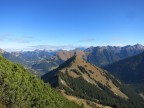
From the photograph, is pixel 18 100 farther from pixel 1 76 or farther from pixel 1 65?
pixel 1 65

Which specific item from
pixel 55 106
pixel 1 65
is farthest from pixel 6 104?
pixel 55 106

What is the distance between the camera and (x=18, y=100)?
459ft

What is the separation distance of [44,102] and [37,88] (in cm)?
1232

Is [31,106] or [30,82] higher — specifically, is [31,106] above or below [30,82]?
below

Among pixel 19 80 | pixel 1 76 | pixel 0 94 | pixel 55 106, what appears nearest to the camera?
pixel 0 94

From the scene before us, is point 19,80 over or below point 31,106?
over

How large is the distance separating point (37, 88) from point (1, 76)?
35.6 metres

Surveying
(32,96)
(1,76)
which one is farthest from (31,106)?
(1,76)

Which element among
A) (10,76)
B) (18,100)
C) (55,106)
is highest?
(10,76)

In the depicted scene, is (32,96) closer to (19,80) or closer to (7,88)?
(19,80)

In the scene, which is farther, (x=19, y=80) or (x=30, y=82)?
(x=30, y=82)

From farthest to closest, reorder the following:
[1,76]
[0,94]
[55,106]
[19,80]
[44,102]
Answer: [55,106], [44,102], [19,80], [1,76], [0,94]

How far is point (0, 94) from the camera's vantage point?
5207 inches

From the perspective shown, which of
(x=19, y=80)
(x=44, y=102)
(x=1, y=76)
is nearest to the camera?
(x=1, y=76)
